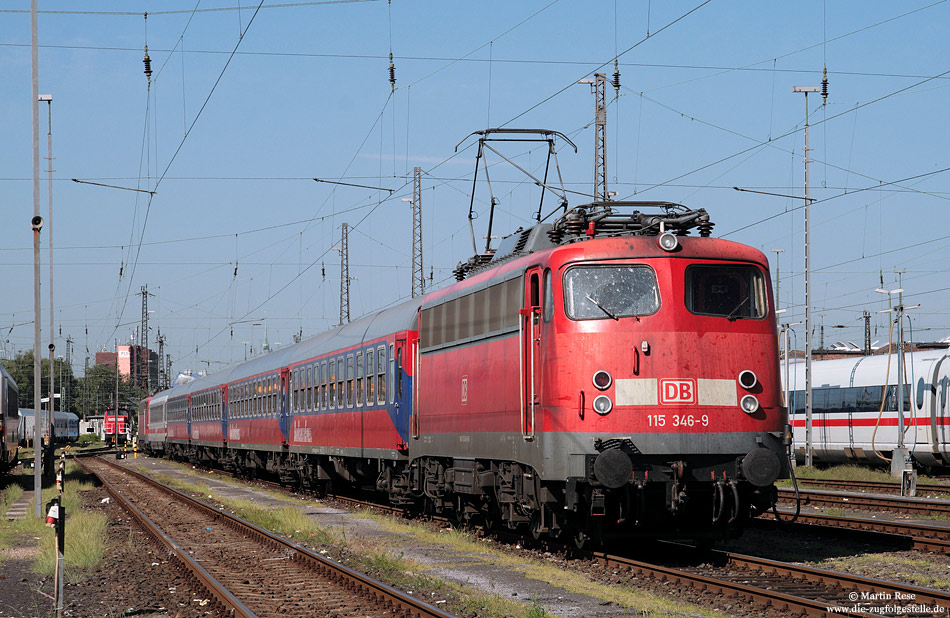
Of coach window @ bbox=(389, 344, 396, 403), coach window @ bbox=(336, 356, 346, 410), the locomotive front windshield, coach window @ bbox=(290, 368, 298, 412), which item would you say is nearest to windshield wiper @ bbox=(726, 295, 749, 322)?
the locomotive front windshield

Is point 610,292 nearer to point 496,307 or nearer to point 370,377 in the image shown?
point 496,307

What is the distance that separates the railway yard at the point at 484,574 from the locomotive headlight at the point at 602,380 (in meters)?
2.07

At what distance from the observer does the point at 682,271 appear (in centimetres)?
1326

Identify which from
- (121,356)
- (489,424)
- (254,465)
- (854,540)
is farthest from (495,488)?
(121,356)

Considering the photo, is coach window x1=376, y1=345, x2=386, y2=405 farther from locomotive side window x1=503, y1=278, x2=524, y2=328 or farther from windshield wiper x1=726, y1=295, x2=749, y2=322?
windshield wiper x1=726, y1=295, x2=749, y2=322

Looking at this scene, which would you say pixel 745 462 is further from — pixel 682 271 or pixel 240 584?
pixel 240 584

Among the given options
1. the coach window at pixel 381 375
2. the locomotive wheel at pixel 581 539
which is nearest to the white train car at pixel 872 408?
the coach window at pixel 381 375

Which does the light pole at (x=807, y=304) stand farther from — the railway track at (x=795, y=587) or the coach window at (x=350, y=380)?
the railway track at (x=795, y=587)

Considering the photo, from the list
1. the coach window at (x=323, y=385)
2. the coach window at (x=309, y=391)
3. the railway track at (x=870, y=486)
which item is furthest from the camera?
the coach window at (x=309, y=391)

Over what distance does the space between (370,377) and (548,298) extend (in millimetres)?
10050

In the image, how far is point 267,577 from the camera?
1373 centimetres

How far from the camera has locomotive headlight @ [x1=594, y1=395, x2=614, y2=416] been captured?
12.7 meters

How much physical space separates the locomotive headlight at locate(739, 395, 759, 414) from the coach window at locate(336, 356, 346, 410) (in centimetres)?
1379

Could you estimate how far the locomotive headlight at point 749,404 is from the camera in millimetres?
12945
